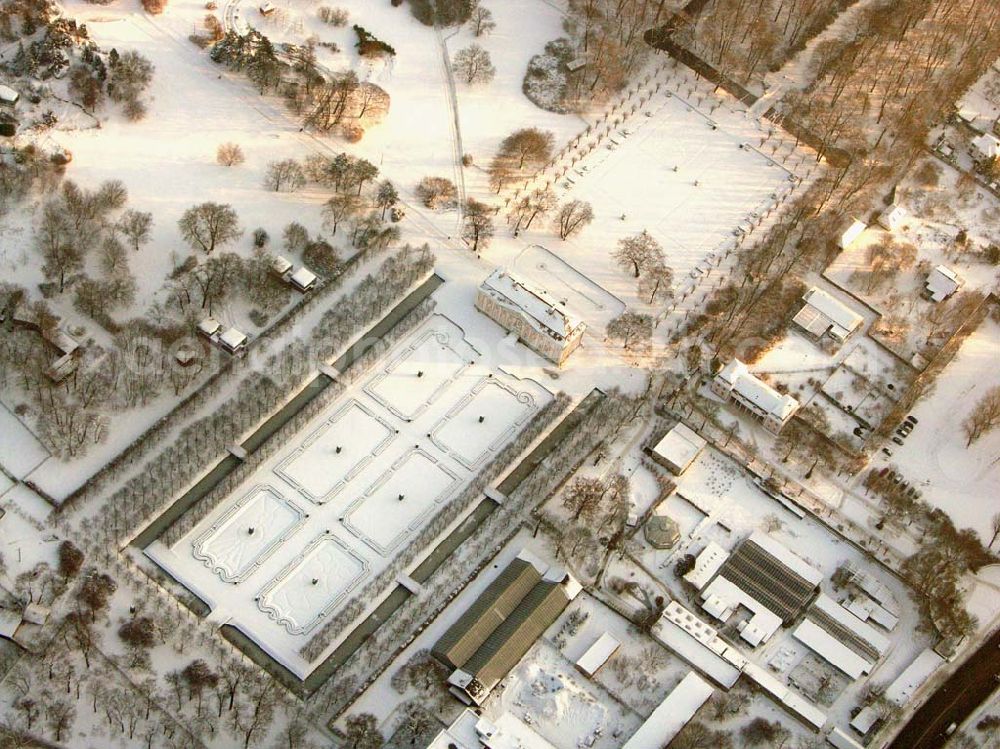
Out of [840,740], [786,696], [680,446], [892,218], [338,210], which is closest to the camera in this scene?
[840,740]

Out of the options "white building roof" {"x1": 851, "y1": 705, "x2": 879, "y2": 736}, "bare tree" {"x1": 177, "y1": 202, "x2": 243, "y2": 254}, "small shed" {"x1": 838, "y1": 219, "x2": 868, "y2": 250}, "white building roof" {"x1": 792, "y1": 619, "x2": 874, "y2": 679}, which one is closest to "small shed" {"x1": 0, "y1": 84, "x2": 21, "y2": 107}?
"bare tree" {"x1": 177, "y1": 202, "x2": 243, "y2": 254}

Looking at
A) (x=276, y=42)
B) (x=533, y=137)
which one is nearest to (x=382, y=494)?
(x=533, y=137)

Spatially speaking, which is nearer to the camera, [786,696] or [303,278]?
[786,696]

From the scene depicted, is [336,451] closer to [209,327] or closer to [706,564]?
[209,327]

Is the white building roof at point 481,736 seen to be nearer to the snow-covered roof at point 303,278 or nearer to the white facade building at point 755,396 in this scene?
the white facade building at point 755,396

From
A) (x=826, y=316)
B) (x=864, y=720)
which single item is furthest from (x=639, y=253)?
(x=864, y=720)
